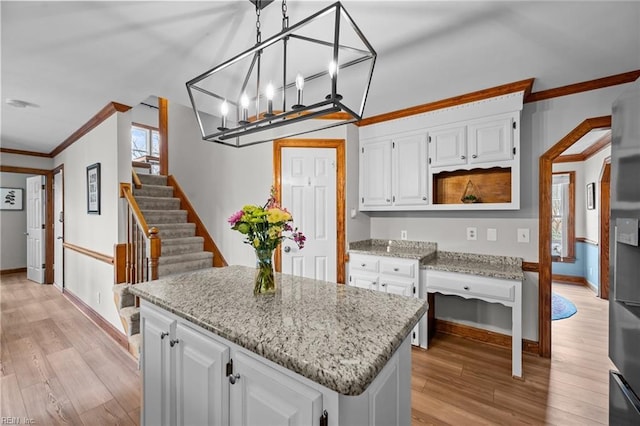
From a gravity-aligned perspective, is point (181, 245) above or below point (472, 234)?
below

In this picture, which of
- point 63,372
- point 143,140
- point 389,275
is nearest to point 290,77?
point 389,275

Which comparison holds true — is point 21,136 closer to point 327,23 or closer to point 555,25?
point 327,23

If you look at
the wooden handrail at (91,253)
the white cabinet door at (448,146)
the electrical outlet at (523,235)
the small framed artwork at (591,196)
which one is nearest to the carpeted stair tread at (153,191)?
the wooden handrail at (91,253)

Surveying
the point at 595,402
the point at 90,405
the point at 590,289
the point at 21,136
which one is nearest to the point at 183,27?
the point at 90,405

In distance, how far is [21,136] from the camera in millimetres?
4207

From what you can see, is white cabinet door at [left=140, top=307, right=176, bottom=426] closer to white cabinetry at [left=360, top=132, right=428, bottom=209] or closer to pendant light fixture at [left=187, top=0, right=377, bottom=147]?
pendant light fixture at [left=187, top=0, right=377, bottom=147]

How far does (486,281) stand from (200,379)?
2.31 m

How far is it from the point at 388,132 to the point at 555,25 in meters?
1.68

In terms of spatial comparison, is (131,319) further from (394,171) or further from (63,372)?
(394,171)

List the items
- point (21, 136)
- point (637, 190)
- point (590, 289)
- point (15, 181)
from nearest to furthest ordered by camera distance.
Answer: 1. point (637, 190)
2. point (21, 136)
3. point (590, 289)
4. point (15, 181)

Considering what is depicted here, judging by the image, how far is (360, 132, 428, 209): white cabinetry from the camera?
305cm

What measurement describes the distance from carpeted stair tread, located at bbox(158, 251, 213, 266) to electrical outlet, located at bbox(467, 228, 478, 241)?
10.6ft

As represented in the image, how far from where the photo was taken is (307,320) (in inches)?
44.9

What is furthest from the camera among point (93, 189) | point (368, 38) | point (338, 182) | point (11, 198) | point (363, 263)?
point (11, 198)
